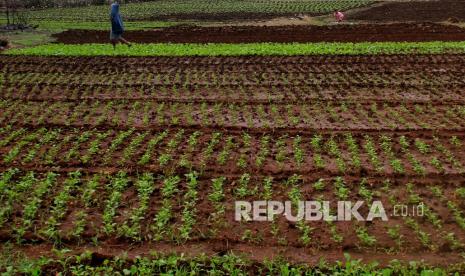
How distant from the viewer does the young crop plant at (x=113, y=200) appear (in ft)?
21.8

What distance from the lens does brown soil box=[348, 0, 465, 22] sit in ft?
104

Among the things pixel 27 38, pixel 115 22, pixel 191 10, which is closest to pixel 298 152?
pixel 115 22

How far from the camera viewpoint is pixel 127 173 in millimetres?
8250

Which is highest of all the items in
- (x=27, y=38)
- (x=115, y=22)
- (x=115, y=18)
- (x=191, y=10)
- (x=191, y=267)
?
(x=115, y=18)

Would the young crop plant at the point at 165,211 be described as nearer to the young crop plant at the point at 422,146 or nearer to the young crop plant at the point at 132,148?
the young crop plant at the point at 132,148

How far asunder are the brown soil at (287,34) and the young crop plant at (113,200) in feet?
48.8

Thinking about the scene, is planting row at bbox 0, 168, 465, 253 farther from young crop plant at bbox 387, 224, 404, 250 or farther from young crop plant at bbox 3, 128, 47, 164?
young crop plant at bbox 3, 128, 47, 164

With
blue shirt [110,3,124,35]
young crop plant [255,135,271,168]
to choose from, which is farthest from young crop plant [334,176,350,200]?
blue shirt [110,3,124,35]

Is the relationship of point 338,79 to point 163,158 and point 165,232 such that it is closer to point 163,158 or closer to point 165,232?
point 163,158

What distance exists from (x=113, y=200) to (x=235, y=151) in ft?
8.53

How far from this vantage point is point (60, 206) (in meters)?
7.19

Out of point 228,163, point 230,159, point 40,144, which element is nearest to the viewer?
point 228,163

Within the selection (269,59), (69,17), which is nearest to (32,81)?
(269,59)

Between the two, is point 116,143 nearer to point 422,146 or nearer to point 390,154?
point 390,154
